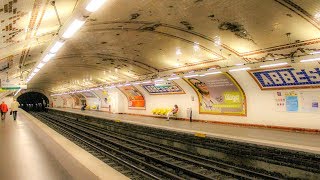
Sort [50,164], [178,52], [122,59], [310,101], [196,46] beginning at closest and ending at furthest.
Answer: [50,164], [310,101], [196,46], [178,52], [122,59]

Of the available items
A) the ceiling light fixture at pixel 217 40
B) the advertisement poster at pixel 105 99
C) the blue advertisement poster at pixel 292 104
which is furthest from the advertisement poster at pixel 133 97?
the blue advertisement poster at pixel 292 104

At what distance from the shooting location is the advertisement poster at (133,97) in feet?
80.4

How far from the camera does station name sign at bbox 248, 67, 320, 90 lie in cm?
1070

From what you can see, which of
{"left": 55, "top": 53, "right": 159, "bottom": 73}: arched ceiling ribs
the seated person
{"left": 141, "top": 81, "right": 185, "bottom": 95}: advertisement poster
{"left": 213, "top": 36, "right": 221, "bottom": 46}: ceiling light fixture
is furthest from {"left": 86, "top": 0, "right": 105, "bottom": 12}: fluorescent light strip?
the seated person

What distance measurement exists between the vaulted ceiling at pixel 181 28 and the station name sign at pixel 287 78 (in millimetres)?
892

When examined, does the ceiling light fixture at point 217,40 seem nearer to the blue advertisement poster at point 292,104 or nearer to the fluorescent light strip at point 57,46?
the blue advertisement poster at point 292,104

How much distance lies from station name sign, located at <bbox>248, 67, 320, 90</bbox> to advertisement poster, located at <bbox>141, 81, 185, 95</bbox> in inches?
266

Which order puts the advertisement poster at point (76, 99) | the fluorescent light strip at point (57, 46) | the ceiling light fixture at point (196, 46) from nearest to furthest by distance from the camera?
the fluorescent light strip at point (57, 46), the ceiling light fixture at point (196, 46), the advertisement poster at point (76, 99)

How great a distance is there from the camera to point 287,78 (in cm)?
1166

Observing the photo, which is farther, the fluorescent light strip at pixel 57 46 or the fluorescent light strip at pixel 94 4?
the fluorescent light strip at pixel 57 46

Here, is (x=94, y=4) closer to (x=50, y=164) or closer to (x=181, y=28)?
(x=50, y=164)

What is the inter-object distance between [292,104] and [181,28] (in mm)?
5820

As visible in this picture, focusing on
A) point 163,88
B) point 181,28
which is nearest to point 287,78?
point 181,28

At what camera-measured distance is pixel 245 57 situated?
1166 centimetres
